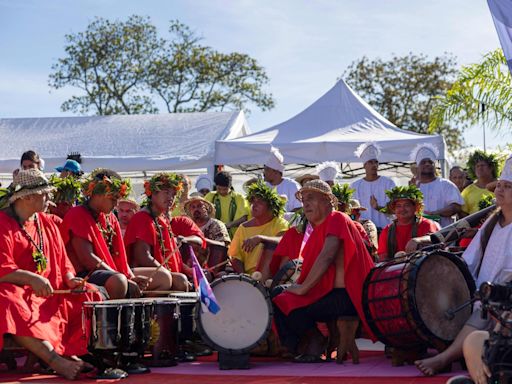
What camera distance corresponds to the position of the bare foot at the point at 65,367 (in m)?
7.49

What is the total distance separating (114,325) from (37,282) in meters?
0.70

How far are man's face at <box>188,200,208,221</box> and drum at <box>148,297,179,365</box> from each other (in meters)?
3.42

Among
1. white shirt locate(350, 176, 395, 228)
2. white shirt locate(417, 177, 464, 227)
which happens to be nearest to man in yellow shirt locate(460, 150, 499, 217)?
white shirt locate(417, 177, 464, 227)

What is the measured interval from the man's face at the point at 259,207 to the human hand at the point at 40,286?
3.19m

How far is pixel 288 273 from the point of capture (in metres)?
9.07

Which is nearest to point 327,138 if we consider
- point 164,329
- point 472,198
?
point 472,198

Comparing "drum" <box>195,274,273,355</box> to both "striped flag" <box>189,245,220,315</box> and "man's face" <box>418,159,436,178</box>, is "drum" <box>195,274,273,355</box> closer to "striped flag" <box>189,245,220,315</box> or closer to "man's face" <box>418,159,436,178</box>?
"striped flag" <box>189,245,220,315</box>

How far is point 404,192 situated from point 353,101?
7.38 meters

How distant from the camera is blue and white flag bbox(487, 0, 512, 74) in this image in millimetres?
9477

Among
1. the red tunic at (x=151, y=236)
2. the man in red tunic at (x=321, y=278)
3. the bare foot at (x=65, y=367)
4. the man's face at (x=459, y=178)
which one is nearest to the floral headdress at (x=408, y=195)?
the man in red tunic at (x=321, y=278)

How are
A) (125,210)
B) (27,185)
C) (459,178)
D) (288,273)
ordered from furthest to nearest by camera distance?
(459,178) → (125,210) → (288,273) → (27,185)

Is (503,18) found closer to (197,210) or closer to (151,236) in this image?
(151,236)

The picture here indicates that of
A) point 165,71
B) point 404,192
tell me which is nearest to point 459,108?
point 404,192

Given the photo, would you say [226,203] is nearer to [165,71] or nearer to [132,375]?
[132,375]
